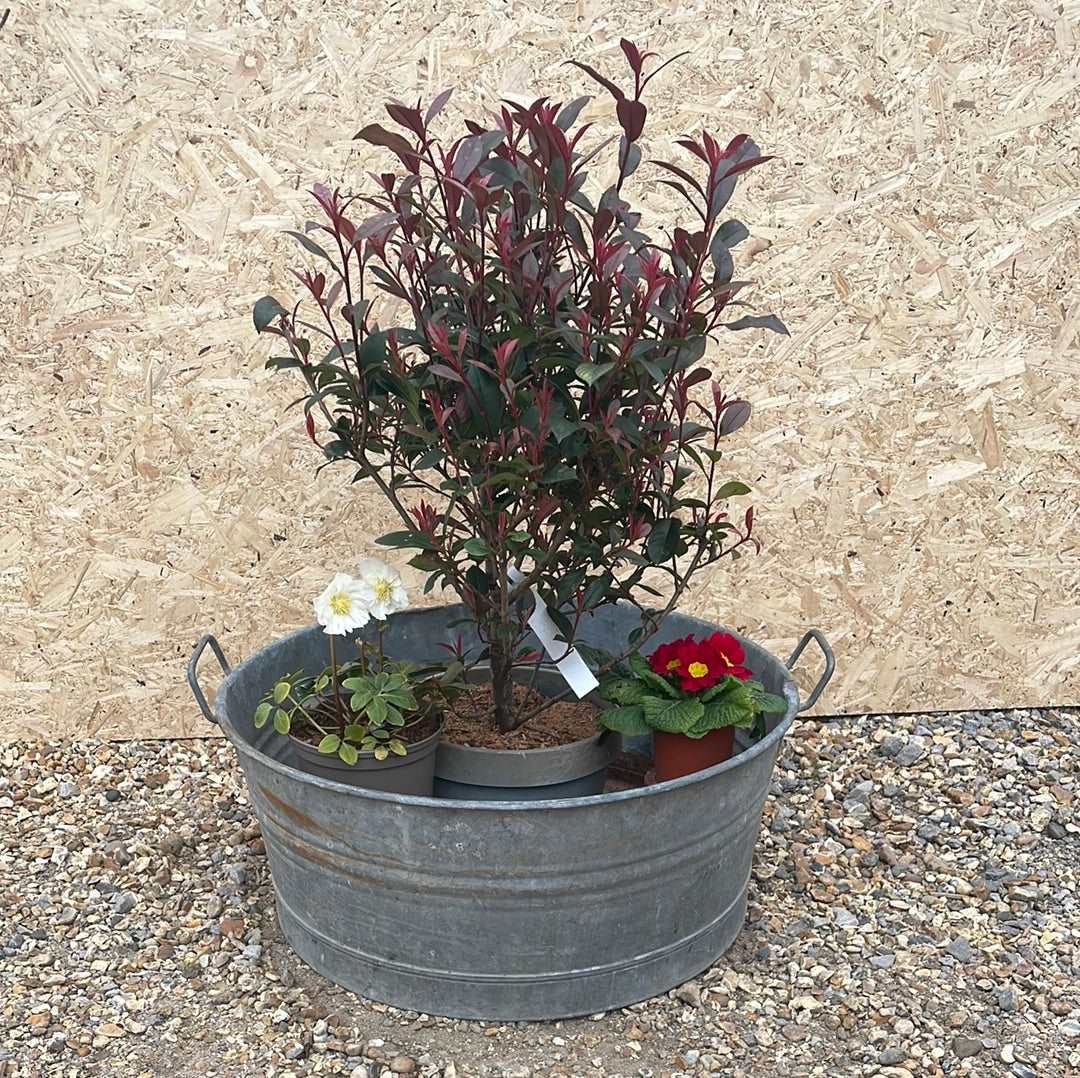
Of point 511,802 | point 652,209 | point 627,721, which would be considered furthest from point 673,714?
point 652,209

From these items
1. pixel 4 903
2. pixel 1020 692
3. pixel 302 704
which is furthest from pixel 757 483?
pixel 4 903

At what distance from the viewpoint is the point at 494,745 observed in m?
2.21

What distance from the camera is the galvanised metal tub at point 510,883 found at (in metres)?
1.88

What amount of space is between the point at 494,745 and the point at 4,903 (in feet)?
3.16

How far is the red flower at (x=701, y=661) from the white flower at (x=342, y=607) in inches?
20.3

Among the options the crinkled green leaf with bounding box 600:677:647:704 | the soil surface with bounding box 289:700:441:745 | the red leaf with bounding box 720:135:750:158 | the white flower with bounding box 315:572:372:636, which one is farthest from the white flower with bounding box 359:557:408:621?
the red leaf with bounding box 720:135:750:158

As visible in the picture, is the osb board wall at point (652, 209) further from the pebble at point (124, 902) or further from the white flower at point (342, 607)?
the white flower at point (342, 607)

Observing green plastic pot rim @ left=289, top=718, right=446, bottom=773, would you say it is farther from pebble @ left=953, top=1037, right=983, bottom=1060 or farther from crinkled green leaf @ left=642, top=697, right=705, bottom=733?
pebble @ left=953, top=1037, right=983, bottom=1060

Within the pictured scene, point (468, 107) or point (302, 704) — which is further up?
point (468, 107)

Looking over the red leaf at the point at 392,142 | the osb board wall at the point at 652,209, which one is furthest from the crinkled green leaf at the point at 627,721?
the red leaf at the point at 392,142

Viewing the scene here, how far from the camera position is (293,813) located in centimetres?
198

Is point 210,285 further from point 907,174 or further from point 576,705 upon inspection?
point 907,174

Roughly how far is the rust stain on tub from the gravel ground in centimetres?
33

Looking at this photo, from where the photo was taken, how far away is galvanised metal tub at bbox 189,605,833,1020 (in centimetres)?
188
